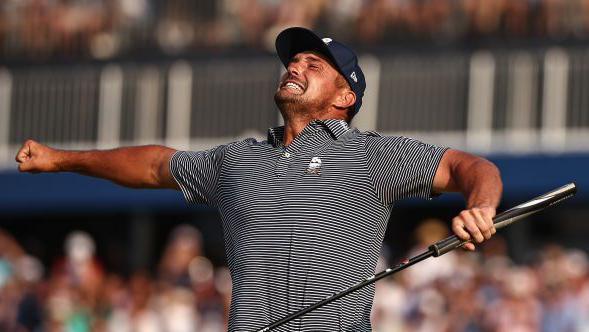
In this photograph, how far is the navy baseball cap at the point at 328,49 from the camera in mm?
6738

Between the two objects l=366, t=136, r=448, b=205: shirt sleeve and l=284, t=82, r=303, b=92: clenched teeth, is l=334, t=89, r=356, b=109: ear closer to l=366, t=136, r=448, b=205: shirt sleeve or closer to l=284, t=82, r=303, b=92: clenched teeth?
l=284, t=82, r=303, b=92: clenched teeth

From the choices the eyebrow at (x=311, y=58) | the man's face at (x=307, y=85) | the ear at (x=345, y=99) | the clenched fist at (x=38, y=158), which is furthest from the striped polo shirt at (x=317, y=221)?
the clenched fist at (x=38, y=158)

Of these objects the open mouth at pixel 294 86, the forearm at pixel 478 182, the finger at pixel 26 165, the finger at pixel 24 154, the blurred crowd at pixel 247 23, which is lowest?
the blurred crowd at pixel 247 23

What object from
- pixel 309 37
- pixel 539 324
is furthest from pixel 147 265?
pixel 309 37

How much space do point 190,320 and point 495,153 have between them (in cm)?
393

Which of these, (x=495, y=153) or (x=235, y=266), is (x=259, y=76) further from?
(x=235, y=266)

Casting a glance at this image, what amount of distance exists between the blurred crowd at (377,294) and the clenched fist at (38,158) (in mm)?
6366

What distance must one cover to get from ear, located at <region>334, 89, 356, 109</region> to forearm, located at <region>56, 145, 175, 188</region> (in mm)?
790

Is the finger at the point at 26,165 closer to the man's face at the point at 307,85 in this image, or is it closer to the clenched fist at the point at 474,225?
the man's face at the point at 307,85

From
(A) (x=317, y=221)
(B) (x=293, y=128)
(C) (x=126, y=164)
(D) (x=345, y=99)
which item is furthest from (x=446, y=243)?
(C) (x=126, y=164)

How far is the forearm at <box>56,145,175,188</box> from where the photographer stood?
705 centimetres

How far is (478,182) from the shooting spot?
5918 millimetres

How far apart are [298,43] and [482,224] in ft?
5.15

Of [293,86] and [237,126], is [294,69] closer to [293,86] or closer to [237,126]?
[293,86]
